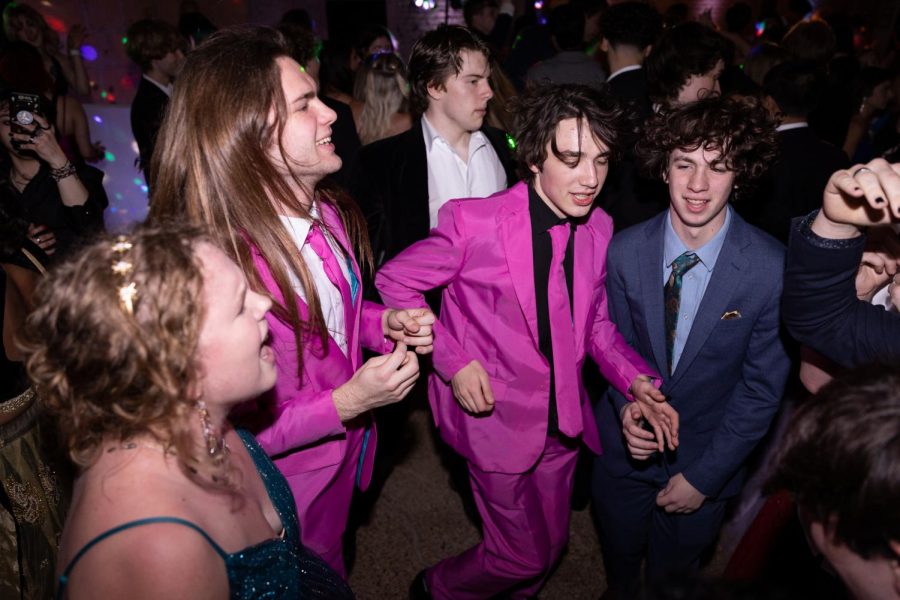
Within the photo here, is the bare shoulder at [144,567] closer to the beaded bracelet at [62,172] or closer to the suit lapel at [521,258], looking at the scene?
the suit lapel at [521,258]

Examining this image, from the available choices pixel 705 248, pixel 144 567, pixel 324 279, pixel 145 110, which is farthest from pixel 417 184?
pixel 145 110

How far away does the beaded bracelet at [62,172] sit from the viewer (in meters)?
2.68

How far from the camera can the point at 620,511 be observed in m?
2.20

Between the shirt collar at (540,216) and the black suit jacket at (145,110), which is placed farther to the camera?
the black suit jacket at (145,110)

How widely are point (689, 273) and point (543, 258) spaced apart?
1.52 feet

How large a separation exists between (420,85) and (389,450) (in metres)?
1.92

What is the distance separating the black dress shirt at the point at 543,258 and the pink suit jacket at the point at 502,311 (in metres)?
0.02

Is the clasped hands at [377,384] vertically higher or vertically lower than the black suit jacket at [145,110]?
lower

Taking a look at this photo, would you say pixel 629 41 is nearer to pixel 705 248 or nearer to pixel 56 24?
pixel 705 248

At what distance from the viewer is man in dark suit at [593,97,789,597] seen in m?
1.83

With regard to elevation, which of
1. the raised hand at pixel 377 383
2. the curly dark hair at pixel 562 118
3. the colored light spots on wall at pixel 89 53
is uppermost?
the colored light spots on wall at pixel 89 53

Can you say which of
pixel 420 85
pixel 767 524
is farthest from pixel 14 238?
pixel 767 524

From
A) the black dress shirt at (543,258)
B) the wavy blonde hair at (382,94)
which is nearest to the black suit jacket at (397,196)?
the wavy blonde hair at (382,94)

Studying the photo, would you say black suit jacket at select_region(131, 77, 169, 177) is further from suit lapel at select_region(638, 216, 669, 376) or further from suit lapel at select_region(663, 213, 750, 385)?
suit lapel at select_region(663, 213, 750, 385)
